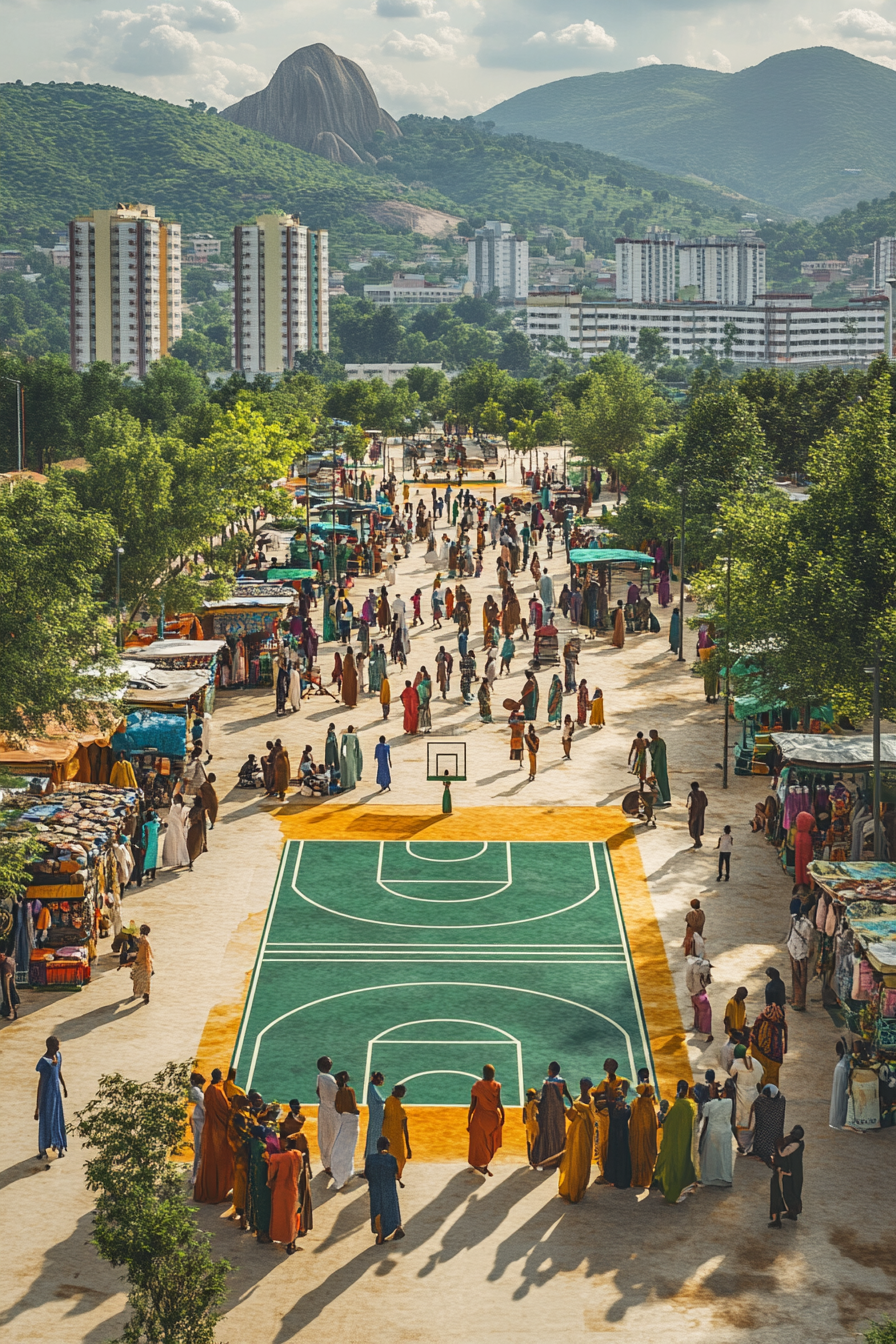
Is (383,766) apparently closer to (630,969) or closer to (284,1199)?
(630,969)

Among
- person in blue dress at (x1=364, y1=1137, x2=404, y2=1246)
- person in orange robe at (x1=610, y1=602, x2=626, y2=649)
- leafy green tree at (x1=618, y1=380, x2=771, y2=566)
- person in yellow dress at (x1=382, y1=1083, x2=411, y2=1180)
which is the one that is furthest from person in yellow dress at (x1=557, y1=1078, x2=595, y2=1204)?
leafy green tree at (x1=618, y1=380, x2=771, y2=566)

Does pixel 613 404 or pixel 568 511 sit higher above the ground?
pixel 613 404

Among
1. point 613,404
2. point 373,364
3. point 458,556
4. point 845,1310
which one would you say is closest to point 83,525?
point 845,1310

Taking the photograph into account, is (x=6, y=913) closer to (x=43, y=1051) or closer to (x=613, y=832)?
(x=43, y=1051)

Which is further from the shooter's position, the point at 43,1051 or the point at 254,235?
the point at 254,235

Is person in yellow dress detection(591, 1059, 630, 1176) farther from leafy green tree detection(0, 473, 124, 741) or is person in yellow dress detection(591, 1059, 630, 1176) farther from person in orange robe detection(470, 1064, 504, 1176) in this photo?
leafy green tree detection(0, 473, 124, 741)

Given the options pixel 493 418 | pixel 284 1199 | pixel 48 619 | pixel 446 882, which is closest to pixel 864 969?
pixel 284 1199
